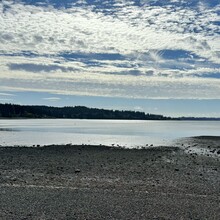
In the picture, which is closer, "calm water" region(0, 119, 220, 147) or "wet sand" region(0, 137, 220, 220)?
"wet sand" region(0, 137, 220, 220)

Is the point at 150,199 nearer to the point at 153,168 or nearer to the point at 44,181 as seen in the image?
the point at 44,181

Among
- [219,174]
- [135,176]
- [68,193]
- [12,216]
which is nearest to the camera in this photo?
[12,216]

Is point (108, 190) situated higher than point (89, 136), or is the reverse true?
point (108, 190)

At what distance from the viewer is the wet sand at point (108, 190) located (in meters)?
11.8

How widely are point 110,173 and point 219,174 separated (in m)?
6.94

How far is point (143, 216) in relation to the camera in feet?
37.2

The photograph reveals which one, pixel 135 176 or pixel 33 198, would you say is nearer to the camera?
pixel 33 198

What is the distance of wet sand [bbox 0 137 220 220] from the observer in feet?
38.6

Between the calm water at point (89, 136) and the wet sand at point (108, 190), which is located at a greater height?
the wet sand at point (108, 190)

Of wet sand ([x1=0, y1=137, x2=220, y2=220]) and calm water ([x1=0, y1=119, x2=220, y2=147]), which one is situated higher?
wet sand ([x1=0, y1=137, x2=220, y2=220])

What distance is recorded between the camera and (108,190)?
15711 mm

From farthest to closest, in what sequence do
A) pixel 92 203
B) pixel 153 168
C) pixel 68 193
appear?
pixel 153 168 < pixel 68 193 < pixel 92 203

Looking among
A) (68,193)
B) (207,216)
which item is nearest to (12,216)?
(68,193)

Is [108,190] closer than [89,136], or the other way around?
[108,190]
